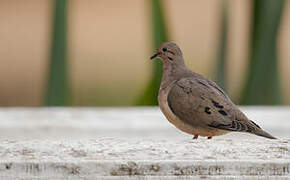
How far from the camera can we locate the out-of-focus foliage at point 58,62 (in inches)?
136

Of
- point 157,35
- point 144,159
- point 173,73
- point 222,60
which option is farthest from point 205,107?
point 222,60

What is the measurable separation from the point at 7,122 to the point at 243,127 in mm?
1027

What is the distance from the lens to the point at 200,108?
2.16m

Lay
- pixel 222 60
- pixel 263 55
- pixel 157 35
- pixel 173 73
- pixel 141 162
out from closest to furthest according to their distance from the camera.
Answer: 1. pixel 141 162
2. pixel 173 73
3. pixel 157 35
4. pixel 263 55
5. pixel 222 60

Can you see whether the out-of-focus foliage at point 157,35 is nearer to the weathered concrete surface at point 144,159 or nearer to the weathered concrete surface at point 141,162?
the weathered concrete surface at point 144,159

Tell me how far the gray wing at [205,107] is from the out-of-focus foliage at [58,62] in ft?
4.32


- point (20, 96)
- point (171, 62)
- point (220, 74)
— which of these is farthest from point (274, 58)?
point (20, 96)

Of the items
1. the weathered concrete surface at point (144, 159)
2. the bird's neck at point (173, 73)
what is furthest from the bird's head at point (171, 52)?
the weathered concrete surface at point (144, 159)

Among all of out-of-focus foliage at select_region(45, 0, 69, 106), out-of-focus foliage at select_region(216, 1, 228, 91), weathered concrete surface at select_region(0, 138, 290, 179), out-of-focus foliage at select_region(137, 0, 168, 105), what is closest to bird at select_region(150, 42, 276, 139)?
weathered concrete surface at select_region(0, 138, 290, 179)

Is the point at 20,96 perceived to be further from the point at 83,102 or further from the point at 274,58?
the point at 274,58

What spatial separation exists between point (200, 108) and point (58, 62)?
1.48 meters

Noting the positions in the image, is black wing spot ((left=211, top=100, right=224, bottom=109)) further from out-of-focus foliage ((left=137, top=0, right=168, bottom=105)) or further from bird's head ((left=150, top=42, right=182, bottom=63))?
out-of-focus foliage ((left=137, top=0, right=168, bottom=105))

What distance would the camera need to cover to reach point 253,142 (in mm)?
1959

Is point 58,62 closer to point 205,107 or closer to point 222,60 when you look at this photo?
point 222,60
